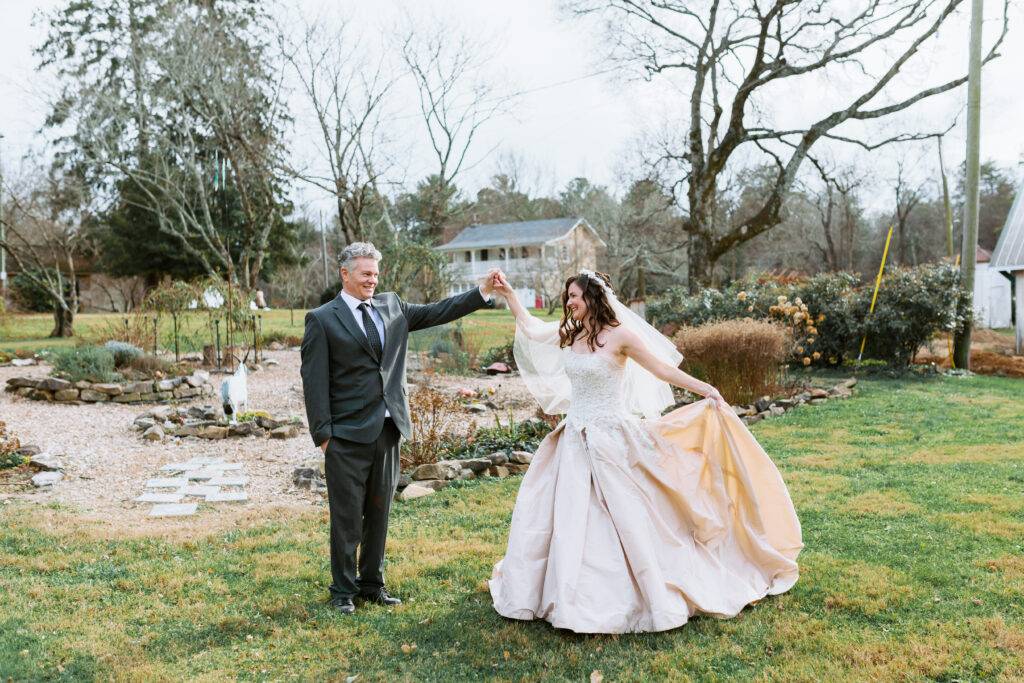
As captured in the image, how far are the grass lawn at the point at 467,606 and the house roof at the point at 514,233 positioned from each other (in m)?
34.4

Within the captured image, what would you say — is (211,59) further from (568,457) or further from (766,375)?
(568,457)

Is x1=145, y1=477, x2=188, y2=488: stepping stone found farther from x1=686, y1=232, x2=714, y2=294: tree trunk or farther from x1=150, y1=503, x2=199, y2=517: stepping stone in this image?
x1=686, y1=232, x2=714, y2=294: tree trunk

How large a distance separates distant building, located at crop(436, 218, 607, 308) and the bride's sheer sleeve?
2344cm

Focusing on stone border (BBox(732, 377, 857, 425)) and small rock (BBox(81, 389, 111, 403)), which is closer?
stone border (BBox(732, 377, 857, 425))

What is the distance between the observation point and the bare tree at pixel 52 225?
24188 millimetres

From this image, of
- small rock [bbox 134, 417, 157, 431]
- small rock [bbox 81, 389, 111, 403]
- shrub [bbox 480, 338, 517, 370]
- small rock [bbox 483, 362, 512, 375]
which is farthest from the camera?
shrub [bbox 480, 338, 517, 370]

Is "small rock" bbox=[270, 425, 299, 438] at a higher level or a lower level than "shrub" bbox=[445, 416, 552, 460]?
lower

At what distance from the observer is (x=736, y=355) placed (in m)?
11.4

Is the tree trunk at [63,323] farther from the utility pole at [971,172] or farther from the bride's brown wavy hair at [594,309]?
the bride's brown wavy hair at [594,309]

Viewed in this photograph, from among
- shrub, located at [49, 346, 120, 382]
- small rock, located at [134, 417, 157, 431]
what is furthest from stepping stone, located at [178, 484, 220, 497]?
shrub, located at [49, 346, 120, 382]

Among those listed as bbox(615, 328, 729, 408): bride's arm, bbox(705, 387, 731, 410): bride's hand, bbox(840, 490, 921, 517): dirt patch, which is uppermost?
bbox(615, 328, 729, 408): bride's arm

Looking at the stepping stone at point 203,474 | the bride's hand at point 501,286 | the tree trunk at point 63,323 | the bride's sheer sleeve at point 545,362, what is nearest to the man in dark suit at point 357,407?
the bride's hand at point 501,286

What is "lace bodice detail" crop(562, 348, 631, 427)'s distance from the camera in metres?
4.38

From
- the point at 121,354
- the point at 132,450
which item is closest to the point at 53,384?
the point at 121,354
